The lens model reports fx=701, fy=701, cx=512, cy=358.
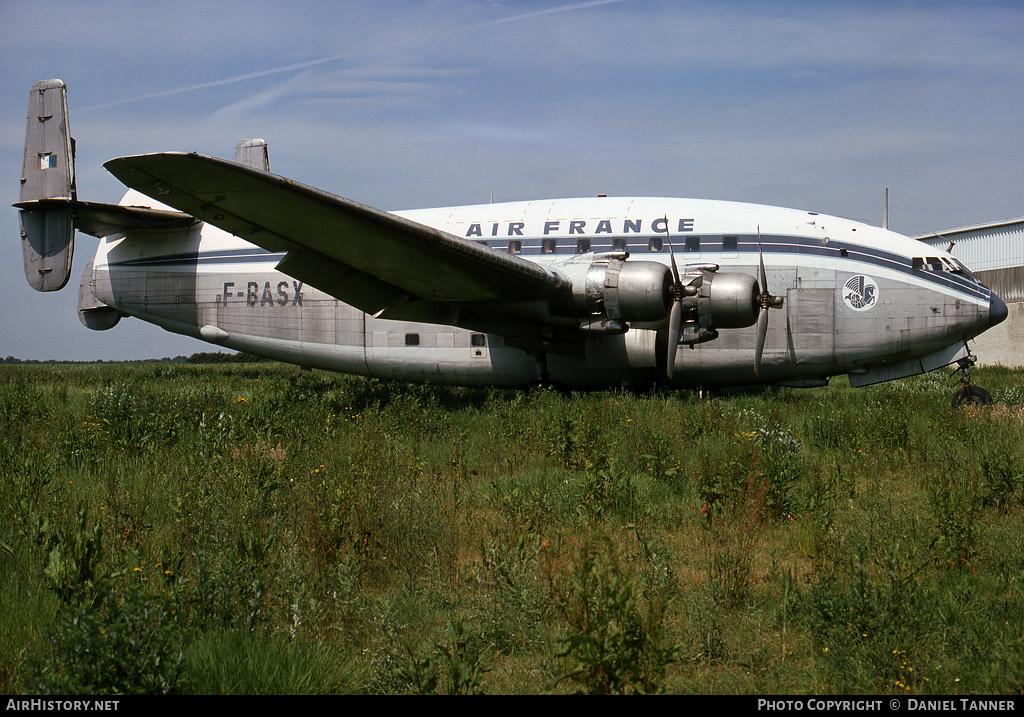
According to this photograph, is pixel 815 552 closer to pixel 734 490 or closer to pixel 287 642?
pixel 734 490

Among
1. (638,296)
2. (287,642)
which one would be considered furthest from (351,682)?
(638,296)

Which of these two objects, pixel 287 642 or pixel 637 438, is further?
pixel 637 438

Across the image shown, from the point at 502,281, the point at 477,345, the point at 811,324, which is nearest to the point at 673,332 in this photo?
the point at 502,281

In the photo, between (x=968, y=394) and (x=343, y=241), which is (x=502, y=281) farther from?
(x=968, y=394)

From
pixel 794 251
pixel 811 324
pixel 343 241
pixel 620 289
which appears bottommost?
pixel 811 324

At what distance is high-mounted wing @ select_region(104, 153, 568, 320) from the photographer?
1012cm

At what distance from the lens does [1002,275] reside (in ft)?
110

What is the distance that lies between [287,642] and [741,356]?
1202 cm

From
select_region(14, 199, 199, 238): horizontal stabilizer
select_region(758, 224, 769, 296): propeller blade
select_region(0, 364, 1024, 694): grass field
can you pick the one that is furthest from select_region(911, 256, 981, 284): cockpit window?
select_region(14, 199, 199, 238): horizontal stabilizer

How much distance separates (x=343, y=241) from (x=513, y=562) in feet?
26.4

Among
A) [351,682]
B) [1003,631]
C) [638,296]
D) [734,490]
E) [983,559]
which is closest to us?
[351,682]

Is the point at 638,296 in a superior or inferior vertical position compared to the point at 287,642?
superior

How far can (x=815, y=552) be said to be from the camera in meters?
5.64

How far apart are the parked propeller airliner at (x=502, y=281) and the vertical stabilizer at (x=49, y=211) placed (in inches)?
1.6
